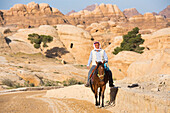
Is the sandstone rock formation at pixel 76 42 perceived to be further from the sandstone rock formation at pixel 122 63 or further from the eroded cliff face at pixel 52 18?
the eroded cliff face at pixel 52 18

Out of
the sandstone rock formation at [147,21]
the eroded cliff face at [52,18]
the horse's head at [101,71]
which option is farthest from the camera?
the sandstone rock formation at [147,21]

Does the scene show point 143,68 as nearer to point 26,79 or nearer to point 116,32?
point 26,79

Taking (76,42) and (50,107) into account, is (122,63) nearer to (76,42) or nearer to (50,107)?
(50,107)

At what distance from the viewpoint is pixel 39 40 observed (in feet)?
190

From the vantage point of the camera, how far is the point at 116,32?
81.7 meters

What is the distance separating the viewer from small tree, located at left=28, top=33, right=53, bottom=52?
189 ft

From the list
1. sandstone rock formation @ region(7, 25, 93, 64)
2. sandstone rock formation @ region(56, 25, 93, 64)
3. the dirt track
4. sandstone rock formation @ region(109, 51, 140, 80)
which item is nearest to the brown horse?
the dirt track

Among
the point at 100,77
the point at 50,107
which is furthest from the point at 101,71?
the point at 50,107

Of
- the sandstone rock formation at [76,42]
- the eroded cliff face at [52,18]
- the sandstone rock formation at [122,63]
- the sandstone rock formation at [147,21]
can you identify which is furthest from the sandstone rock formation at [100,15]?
the sandstone rock formation at [122,63]

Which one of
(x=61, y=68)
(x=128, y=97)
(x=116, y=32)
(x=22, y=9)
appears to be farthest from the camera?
(x=22, y=9)

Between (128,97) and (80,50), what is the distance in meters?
57.3

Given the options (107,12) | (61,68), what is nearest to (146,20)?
(107,12)

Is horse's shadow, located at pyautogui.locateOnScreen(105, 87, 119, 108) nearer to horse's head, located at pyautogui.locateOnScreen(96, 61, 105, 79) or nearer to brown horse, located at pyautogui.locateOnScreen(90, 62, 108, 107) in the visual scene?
brown horse, located at pyautogui.locateOnScreen(90, 62, 108, 107)

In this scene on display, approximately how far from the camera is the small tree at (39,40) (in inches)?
2269
